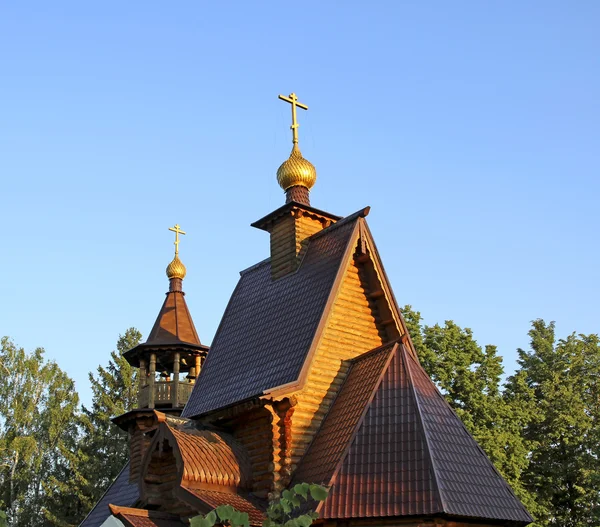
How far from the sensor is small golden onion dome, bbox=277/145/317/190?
15594 mm

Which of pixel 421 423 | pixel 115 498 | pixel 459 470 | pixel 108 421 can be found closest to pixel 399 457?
pixel 421 423

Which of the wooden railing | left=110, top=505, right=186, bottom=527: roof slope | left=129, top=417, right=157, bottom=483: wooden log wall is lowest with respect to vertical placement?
left=110, top=505, right=186, bottom=527: roof slope

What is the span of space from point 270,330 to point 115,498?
6.74 m

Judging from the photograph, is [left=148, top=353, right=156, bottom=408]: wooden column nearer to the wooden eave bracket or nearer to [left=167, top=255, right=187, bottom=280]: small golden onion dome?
[left=167, top=255, right=187, bottom=280]: small golden onion dome

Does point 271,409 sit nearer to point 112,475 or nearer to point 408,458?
point 408,458

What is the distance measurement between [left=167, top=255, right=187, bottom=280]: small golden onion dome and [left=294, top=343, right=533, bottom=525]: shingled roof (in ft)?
31.9

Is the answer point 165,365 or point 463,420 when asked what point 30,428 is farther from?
point 463,420

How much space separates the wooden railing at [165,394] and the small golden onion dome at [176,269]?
3682 mm

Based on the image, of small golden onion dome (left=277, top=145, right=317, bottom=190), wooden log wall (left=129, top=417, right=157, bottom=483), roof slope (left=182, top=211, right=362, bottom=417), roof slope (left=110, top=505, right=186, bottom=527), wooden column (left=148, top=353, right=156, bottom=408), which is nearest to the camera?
roof slope (left=110, top=505, right=186, bottom=527)

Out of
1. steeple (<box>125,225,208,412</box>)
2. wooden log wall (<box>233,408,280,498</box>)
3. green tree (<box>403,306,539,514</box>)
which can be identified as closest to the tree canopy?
green tree (<box>403,306,539,514</box>)

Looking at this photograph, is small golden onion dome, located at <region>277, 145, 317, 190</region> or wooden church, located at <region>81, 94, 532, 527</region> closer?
wooden church, located at <region>81, 94, 532, 527</region>

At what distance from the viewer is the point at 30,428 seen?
98.8 ft

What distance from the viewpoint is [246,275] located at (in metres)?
16.4

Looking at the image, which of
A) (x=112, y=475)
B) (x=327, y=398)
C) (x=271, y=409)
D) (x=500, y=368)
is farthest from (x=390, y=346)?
(x=112, y=475)
